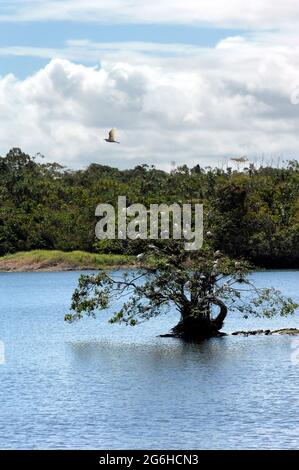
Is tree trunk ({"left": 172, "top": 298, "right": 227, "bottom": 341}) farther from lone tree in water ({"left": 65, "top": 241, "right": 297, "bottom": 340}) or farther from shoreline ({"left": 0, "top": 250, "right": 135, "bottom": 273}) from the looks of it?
shoreline ({"left": 0, "top": 250, "right": 135, "bottom": 273})

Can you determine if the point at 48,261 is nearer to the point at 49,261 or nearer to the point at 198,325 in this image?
the point at 49,261

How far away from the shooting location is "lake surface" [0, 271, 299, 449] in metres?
30.2

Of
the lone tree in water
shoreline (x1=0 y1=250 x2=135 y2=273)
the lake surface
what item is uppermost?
the lone tree in water

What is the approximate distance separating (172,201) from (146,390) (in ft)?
279

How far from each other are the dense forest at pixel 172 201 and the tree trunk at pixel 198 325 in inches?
2263

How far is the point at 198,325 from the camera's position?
45.9 meters

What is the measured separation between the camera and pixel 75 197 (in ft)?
434

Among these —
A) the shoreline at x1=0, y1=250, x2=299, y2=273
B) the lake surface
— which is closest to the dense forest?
the shoreline at x1=0, y1=250, x2=299, y2=273

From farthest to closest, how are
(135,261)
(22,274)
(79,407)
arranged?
(22,274) → (135,261) → (79,407)

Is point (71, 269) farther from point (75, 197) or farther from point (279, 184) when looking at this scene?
point (279, 184)

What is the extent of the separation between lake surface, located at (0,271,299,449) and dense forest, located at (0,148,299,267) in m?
56.3

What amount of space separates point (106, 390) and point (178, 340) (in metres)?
10.0

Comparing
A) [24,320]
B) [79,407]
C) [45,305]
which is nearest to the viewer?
[79,407]
